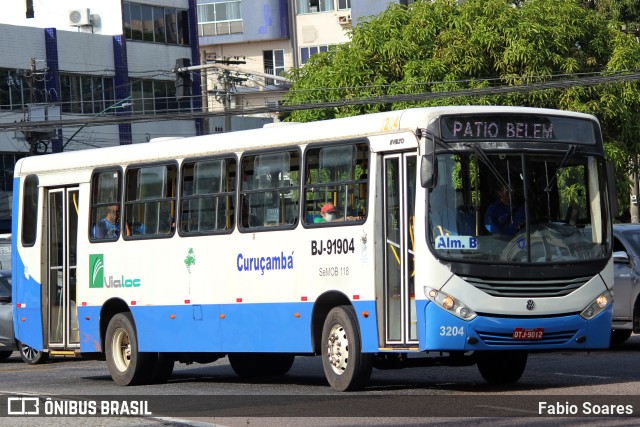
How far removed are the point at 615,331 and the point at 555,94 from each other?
19.1 m

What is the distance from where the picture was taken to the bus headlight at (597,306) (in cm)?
1466

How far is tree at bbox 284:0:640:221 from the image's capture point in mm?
39500

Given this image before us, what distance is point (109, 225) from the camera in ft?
62.0

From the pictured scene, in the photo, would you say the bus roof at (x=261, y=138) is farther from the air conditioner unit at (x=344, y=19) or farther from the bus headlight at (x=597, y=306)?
the air conditioner unit at (x=344, y=19)

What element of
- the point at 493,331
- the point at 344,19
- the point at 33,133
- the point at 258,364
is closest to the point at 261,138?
the point at 258,364

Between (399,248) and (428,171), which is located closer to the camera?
(428,171)

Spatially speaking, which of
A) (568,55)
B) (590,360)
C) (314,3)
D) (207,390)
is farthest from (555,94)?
(314,3)

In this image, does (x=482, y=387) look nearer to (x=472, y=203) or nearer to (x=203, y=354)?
(x=472, y=203)

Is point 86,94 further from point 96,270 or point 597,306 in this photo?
point 597,306

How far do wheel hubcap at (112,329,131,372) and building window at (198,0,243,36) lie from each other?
209 ft

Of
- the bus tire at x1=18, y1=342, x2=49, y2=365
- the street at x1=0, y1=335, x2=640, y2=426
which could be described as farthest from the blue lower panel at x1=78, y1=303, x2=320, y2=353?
the bus tire at x1=18, y1=342, x2=49, y2=365

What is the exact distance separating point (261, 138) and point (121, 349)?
3.87m

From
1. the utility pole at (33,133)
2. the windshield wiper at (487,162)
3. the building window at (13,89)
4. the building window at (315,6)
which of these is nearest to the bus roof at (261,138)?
the windshield wiper at (487,162)

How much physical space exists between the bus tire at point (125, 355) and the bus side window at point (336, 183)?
373cm
